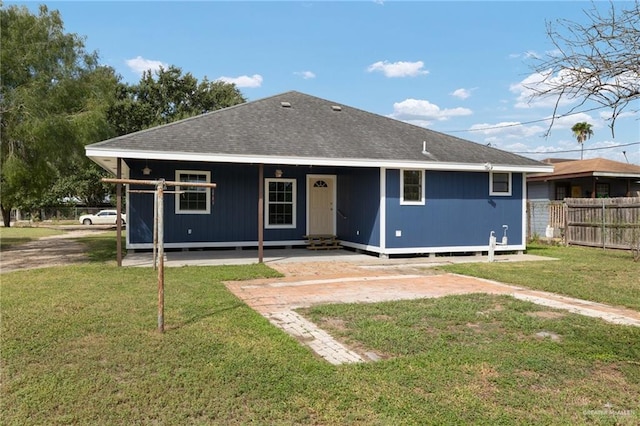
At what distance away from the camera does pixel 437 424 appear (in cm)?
308

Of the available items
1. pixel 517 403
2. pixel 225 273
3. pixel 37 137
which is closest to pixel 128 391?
pixel 517 403

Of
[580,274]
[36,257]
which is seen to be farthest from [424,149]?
[36,257]

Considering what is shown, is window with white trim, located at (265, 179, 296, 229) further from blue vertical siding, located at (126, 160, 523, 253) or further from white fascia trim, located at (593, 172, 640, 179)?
white fascia trim, located at (593, 172, 640, 179)

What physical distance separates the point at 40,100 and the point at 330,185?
796 centimetres

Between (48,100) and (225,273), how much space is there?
6406 millimetres

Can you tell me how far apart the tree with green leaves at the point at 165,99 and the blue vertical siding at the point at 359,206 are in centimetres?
1826

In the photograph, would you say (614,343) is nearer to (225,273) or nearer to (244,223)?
(225,273)

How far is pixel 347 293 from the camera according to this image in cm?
763

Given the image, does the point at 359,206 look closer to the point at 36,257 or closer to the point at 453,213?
the point at 453,213

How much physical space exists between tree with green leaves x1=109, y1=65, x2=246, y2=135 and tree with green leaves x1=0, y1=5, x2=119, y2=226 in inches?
656

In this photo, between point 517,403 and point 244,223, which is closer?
point 517,403

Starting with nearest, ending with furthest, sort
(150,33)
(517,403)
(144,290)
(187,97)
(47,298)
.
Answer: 1. (517,403)
2. (47,298)
3. (144,290)
4. (150,33)
5. (187,97)

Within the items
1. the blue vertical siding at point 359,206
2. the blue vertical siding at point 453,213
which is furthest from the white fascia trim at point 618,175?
the blue vertical siding at point 359,206

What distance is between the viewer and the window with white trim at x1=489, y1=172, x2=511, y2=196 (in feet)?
43.8
